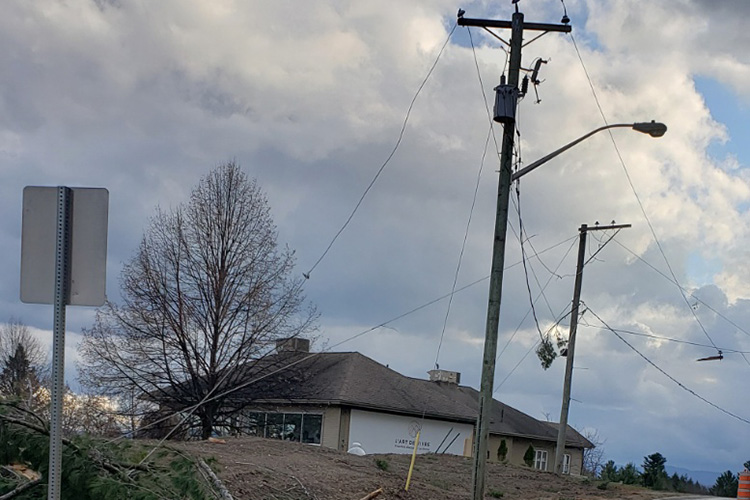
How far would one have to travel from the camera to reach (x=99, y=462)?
764cm

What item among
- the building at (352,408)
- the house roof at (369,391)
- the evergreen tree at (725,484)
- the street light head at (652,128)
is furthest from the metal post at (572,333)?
the street light head at (652,128)

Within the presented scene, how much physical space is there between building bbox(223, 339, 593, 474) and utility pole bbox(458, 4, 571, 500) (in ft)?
52.3

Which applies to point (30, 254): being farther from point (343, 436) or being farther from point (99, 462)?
point (343, 436)

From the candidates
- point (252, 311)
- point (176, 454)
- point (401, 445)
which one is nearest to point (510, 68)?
point (176, 454)

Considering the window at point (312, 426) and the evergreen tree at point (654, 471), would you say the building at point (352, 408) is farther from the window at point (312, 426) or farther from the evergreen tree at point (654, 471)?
the evergreen tree at point (654, 471)

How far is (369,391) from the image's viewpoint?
37469mm

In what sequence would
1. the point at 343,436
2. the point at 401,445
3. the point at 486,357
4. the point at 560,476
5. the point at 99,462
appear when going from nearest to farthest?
the point at 99,462
the point at 486,357
the point at 560,476
the point at 343,436
the point at 401,445

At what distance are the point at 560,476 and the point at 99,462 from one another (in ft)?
67.2

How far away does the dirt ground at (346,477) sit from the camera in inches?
484

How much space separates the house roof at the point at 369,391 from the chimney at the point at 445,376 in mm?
340

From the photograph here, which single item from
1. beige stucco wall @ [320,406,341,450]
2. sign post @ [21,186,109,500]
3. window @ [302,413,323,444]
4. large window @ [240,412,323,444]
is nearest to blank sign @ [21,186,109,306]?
sign post @ [21,186,109,500]

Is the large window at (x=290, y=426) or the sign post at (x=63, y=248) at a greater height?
the sign post at (x=63, y=248)

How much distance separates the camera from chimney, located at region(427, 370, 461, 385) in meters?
47.8

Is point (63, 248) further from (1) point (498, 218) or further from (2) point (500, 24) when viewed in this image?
(2) point (500, 24)
